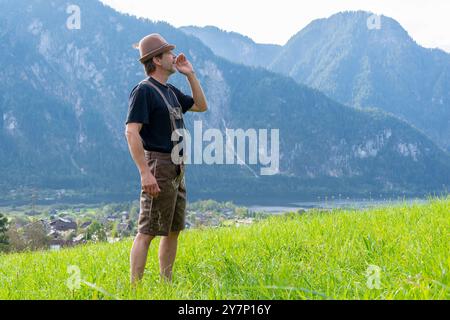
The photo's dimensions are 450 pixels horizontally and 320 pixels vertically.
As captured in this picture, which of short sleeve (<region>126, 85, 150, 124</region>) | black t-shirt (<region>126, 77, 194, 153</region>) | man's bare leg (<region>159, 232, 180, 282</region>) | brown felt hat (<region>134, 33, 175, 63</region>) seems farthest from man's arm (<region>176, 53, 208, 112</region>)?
man's bare leg (<region>159, 232, 180, 282</region>)

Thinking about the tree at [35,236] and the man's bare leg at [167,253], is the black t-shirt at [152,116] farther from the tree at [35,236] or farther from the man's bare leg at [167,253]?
the tree at [35,236]

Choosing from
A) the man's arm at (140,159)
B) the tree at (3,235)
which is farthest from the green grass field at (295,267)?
the tree at (3,235)

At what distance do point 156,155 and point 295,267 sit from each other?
5.34ft

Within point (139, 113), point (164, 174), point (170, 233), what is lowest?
point (170, 233)

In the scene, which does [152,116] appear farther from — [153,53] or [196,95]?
[196,95]

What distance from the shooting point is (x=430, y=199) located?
368 inches

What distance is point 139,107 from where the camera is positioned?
4801 millimetres

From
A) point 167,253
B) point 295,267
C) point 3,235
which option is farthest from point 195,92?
point 3,235

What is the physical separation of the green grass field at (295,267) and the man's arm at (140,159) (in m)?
0.81
